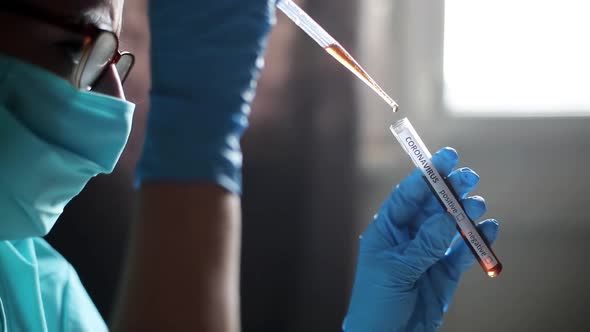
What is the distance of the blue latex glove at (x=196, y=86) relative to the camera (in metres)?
0.53

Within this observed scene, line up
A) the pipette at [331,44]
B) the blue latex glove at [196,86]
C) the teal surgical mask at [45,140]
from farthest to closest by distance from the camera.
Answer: the pipette at [331,44] < the teal surgical mask at [45,140] < the blue latex glove at [196,86]

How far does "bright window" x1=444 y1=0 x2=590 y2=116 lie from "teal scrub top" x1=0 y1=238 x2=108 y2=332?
95 centimetres

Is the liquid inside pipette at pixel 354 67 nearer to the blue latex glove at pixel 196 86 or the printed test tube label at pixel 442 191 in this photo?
the printed test tube label at pixel 442 191

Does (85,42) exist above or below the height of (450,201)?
above

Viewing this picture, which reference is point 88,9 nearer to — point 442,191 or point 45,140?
point 45,140

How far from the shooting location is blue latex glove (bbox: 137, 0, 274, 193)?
531mm

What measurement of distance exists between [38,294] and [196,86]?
1.63 ft

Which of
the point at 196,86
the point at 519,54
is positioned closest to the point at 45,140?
the point at 196,86

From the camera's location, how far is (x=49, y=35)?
677 mm

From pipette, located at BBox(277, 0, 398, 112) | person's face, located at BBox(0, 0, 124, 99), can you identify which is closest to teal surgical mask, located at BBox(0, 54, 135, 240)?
person's face, located at BBox(0, 0, 124, 99)

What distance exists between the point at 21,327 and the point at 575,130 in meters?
1.25

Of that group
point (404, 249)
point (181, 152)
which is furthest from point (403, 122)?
point (181, 152)

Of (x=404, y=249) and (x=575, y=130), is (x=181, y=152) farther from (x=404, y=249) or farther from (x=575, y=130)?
(x=575, y=130)

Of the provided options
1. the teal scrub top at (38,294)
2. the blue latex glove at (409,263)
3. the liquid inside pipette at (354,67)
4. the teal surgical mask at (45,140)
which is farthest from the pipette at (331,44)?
the teal scrub top at (38,294)
